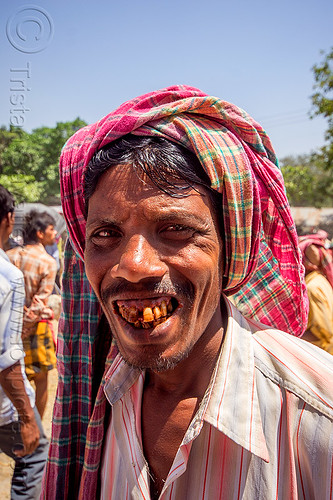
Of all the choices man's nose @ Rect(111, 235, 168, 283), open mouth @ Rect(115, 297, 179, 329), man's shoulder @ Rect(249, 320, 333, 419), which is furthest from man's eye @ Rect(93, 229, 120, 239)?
man's shoulder @ Rect(249, 320, 333, 419)

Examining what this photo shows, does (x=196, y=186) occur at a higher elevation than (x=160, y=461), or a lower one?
higher

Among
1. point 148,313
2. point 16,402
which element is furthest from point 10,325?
point 148,313

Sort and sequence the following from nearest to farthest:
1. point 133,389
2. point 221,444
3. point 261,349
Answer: point 221,444
point 261,349
point 133,389

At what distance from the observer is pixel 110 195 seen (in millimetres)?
1349

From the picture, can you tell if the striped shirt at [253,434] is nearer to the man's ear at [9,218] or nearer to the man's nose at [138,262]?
the man's nose at [138,262]

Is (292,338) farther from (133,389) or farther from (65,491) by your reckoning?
(65,491)

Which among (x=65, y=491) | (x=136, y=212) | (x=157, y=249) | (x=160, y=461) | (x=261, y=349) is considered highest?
(x=136, y=212)

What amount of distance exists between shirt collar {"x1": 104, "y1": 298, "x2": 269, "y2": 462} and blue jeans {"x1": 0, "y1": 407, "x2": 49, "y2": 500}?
7.37 ft

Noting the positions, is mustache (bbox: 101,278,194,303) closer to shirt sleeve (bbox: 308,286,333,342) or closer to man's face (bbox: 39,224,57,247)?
shirt sleeve (bbox: 308,286,333,342)

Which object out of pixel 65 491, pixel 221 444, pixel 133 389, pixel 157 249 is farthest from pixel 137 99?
pixel 65 491

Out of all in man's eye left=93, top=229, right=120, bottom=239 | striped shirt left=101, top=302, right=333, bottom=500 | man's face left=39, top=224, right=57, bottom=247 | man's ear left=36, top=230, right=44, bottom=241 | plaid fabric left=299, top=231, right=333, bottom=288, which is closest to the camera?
striped shirt left=101, top=302, right=333, bottom=500

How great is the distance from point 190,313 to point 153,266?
0.71ft

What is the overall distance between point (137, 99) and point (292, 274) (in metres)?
0.97

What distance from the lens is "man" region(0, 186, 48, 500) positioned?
281cm
